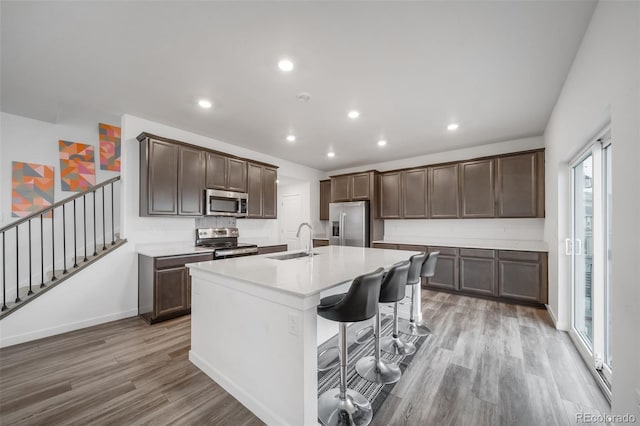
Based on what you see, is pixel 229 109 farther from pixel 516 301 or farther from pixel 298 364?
pixel 516 301

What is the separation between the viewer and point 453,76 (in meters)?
2.41

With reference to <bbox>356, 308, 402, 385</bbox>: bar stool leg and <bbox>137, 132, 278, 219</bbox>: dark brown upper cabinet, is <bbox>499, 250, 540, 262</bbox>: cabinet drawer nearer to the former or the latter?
<bbox>356, 308, 402, 385</bbox>: bar stool leg

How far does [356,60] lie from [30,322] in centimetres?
428

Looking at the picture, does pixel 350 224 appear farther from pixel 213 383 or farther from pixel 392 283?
pixel 213 383

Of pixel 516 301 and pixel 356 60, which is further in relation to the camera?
pixel 516 301

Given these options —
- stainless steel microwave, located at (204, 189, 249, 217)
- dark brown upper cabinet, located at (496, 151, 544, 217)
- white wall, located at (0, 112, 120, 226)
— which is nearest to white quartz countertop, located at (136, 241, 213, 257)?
stainless steel microwave, located at (204, 189, 249, 217)

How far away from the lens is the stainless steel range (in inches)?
148

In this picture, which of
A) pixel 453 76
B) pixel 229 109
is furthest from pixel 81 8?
pixel 453 76

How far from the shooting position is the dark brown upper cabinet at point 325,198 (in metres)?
6.59

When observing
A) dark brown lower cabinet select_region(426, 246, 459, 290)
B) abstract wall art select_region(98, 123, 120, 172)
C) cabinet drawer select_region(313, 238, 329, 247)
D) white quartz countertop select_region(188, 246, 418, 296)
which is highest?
abstract wall art select_region(98, 123, 120, 172)

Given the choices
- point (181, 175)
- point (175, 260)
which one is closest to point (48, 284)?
point (175, 260)

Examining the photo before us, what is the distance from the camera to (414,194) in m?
5.19

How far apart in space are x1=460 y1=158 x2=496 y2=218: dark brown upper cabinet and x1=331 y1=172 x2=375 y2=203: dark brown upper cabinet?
5.91 feet

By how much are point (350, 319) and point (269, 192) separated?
12.7ft
